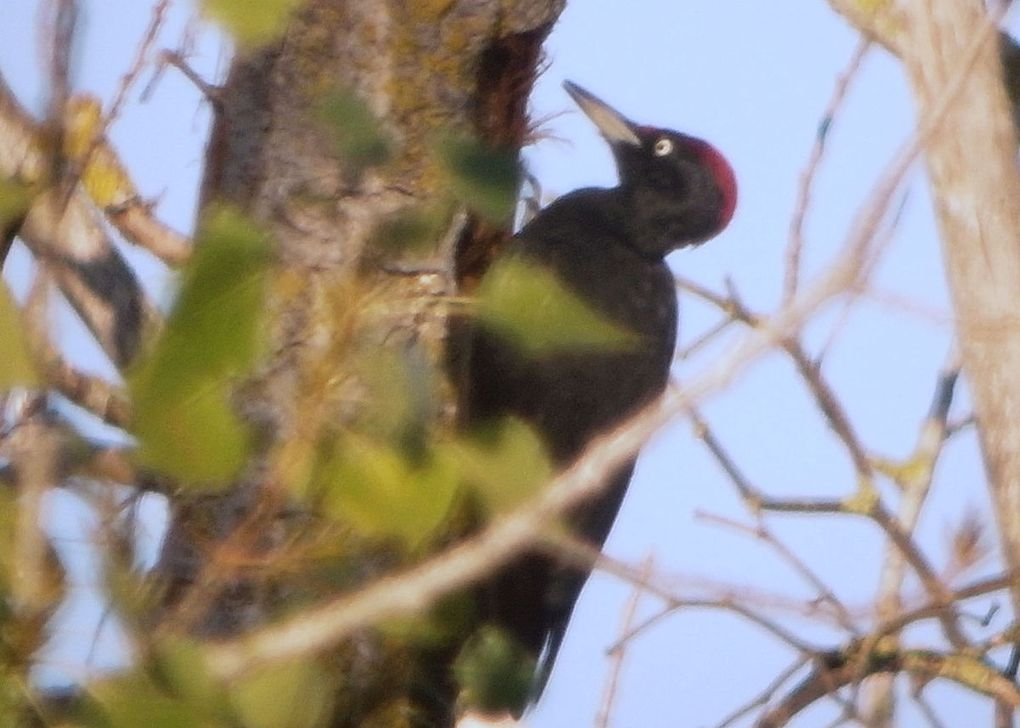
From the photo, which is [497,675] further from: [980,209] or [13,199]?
[980,209]

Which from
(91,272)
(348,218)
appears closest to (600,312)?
(91,272)

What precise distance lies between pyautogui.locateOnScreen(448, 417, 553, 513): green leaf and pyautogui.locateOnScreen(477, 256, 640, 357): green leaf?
0.07m

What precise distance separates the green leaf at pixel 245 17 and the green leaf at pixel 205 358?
0.10m

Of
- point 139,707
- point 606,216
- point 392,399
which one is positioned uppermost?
point 606,216

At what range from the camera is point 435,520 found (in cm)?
98

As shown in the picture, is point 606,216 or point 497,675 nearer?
point 497,675

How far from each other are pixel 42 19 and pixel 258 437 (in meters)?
0.33

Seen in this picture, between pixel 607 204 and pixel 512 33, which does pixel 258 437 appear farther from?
pixel 607 204

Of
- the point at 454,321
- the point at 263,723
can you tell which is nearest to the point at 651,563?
the point at 454,321

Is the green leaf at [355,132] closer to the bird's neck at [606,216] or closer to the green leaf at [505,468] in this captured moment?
the green leaf at [505,468]

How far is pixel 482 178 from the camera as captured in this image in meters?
1.12

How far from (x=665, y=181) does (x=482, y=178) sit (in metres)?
Result: 3.09

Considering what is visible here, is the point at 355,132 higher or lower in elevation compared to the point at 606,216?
lower

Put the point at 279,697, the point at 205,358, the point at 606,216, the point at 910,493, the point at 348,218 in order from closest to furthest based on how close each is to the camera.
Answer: the point at 205,358 → the point at 279,697 → the point at 348,218 → the point at 910,493 → the point at 606,216
